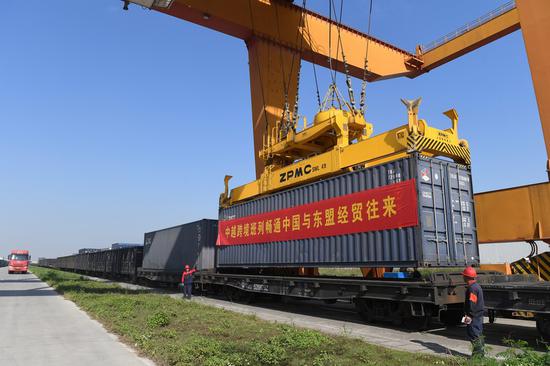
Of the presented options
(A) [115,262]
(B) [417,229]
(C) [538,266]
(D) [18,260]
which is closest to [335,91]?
(B) [417,229]

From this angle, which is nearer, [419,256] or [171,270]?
[419,256]

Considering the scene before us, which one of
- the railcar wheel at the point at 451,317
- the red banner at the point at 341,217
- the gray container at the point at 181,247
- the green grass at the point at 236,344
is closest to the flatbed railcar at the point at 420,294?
the railcar wheel at the point at 451,317

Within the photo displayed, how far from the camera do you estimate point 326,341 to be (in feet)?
22.6

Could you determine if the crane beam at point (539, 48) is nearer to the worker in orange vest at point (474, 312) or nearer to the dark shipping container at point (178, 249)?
the worker in orange vest at point (474, 312)

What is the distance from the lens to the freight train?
28.9ft

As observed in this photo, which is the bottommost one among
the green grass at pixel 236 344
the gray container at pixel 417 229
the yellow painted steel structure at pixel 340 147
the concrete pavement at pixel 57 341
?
the concrete pavement at pixel 57 341

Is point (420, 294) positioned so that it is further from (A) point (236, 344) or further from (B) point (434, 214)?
(A) point (236, 344)

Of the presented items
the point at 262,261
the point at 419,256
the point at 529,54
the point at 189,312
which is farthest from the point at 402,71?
the point at 189,312

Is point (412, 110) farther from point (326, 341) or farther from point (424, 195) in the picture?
point (326, 341)

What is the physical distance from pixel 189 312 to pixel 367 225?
17.1 ft

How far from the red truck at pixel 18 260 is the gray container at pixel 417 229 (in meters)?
45.9

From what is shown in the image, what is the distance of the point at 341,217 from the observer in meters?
11.2

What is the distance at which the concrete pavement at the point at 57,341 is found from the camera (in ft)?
20.7

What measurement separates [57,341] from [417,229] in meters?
7.85
